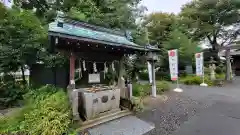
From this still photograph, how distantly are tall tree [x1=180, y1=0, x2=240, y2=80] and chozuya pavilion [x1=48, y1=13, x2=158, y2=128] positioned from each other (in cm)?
1319

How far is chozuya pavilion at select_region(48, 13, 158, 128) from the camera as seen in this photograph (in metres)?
4.12

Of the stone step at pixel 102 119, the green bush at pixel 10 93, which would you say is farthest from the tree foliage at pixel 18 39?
the stone step at pixel 102 119

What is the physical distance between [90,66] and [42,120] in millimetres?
2214

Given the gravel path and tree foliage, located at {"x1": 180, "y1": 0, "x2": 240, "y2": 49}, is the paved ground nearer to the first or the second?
the gravel path

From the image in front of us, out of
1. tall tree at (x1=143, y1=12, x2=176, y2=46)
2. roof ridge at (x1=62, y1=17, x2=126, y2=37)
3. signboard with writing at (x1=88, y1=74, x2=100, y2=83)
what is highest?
tall tree at (x1=143, y1=12, x2=176, y2=46)

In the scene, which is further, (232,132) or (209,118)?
(209,118)

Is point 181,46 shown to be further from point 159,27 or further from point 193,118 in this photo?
point 193,118

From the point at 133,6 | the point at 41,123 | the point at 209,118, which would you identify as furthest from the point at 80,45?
the point at 133,6

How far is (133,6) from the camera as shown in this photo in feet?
32.9

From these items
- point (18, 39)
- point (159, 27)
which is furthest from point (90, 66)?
point (159, 27)

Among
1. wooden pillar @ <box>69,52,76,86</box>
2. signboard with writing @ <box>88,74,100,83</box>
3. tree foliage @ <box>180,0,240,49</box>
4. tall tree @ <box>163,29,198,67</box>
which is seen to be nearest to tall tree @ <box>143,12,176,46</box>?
tree foliage @ <box>180,0,240,49</box>

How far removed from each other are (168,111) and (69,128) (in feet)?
10.9

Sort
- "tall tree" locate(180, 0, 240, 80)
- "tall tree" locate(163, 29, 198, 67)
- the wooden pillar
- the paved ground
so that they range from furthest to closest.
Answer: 1. "tall tree" locate(163, 29, 198, 67)
2. "tall tree" locate(180, 0, 240, 80)
3. the wooden pillar
4. the paved ground

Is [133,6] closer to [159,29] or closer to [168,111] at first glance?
[168,111]
